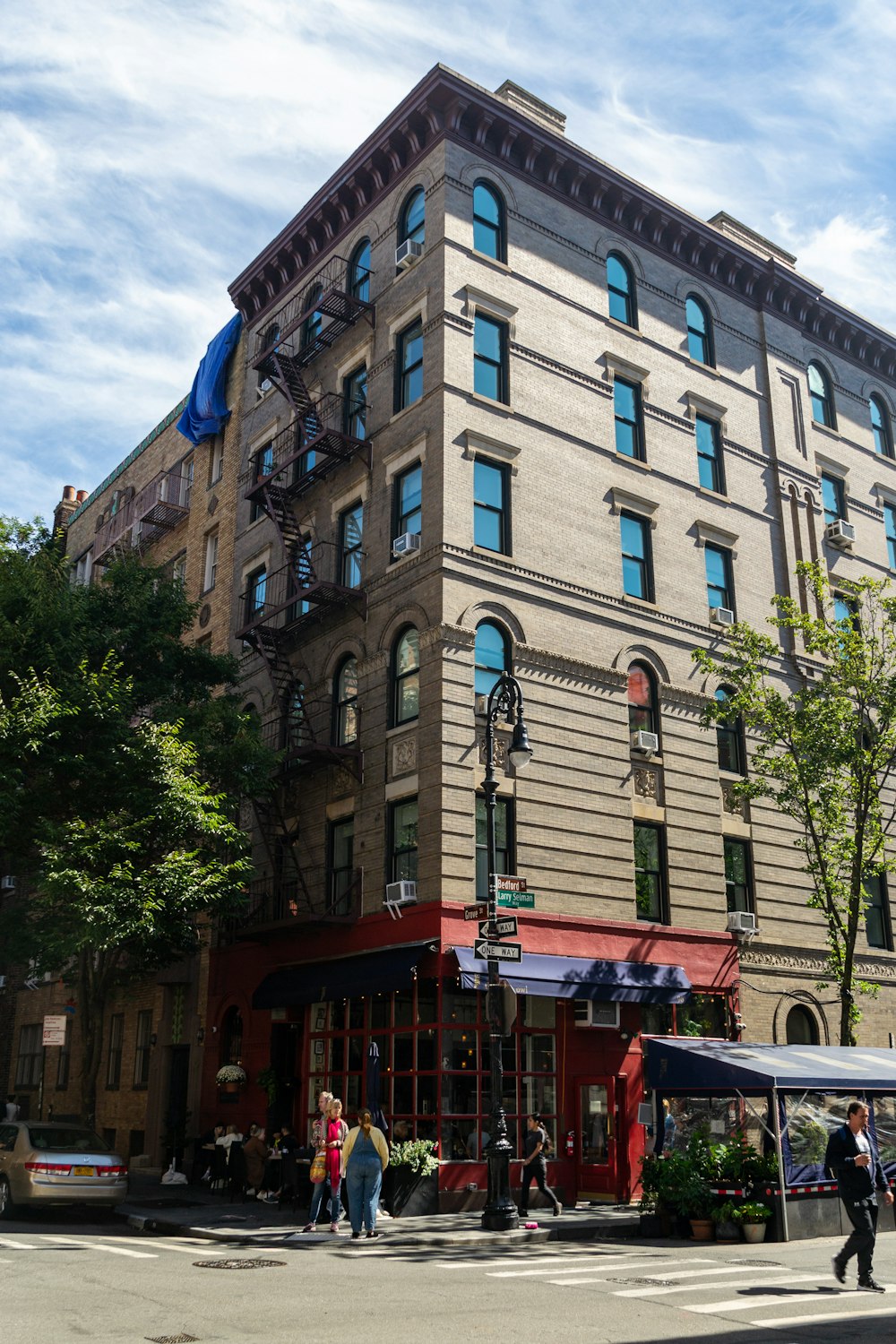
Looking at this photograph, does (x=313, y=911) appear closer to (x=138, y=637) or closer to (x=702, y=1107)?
(x=138, y=637)

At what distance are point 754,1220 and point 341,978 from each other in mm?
8923

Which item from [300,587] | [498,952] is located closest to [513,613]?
[300,587]

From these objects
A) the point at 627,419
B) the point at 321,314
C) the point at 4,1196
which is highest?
the point at 321,314

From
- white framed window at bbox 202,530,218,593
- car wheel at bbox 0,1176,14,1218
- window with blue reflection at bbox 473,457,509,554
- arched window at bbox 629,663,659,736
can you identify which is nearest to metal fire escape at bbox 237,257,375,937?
window with blue reflection at bbox 473,457,509,554

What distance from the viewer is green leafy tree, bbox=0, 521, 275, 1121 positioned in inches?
837

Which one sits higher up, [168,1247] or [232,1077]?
[232,1077]

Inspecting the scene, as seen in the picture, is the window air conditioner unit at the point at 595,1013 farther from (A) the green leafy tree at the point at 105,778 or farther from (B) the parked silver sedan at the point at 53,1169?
(B) the parked silver sedan at the point at 53,1169

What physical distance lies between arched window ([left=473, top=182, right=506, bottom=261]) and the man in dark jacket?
19873 millimetres

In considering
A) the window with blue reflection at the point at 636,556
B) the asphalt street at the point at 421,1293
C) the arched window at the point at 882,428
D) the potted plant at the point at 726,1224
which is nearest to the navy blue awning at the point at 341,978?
the asphalt street at the point at 421,1293

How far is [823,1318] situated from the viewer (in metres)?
10.4

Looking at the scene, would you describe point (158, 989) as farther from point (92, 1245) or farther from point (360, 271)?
point (360, 271)

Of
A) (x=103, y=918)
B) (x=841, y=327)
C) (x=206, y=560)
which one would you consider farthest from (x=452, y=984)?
(x=841, y=327)

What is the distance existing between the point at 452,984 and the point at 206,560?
57.3 feet

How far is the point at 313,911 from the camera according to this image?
82.9ft
